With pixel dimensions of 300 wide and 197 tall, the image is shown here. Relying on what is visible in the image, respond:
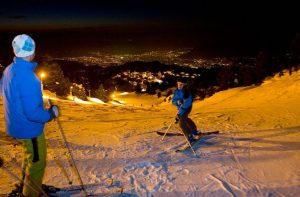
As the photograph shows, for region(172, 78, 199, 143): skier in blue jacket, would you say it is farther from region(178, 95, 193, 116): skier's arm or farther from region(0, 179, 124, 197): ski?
region(0, 179, 124, 197): ski

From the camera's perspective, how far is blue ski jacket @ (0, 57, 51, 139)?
402 cm

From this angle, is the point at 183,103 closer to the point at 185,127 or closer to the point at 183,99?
the point at 183,99

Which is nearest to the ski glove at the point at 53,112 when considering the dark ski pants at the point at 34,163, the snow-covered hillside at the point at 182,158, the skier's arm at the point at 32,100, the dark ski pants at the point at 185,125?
the skier's arm at the point at 32,100

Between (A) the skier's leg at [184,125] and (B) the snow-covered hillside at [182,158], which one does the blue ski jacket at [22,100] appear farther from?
(A) the skier's leg at [184,125]

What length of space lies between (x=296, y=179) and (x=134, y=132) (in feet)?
16.2

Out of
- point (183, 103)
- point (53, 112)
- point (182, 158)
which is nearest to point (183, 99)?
point (183, 103)

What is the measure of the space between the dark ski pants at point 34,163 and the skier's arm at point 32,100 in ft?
1.43

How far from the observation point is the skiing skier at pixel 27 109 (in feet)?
13.3

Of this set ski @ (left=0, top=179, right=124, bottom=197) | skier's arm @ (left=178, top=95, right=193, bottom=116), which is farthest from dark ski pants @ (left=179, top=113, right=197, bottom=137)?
ski @ (left=0, top=179, right=124, bottom=197)

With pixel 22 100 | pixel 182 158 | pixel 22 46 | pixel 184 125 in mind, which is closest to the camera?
pixel 22 100

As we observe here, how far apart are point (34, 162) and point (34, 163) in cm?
1

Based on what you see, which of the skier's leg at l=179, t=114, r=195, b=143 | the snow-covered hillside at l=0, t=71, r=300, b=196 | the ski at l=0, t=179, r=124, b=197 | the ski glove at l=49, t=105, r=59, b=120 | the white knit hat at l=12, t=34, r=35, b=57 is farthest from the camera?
the skier's leg at l=179, t=114, r=195, b=143

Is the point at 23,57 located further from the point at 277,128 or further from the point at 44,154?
the point at 277,128

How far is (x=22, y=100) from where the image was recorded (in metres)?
4.04
